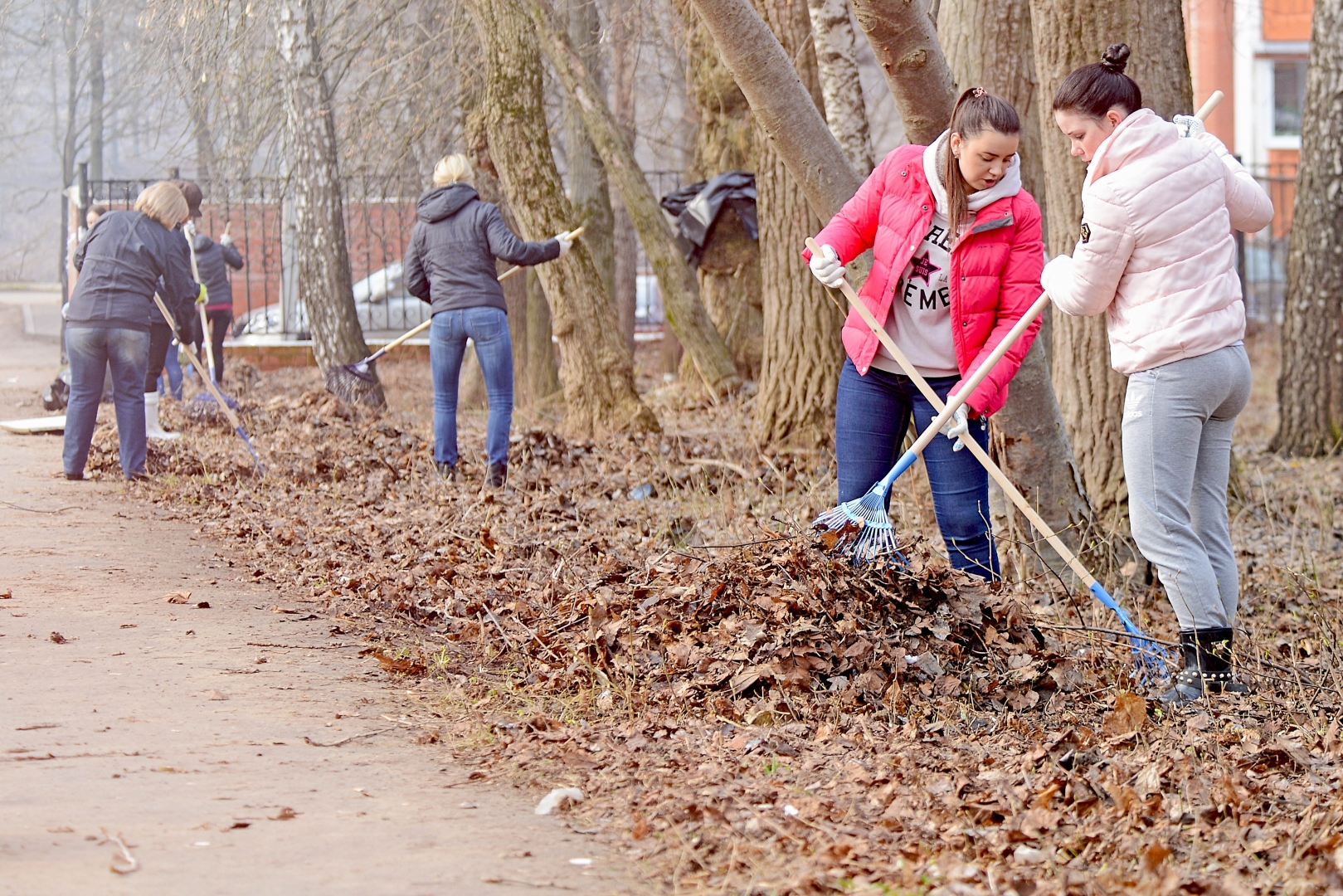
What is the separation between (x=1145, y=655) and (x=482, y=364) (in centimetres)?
449

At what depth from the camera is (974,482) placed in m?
4.55

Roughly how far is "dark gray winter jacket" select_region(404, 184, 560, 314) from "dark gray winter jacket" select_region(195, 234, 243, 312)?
573cm

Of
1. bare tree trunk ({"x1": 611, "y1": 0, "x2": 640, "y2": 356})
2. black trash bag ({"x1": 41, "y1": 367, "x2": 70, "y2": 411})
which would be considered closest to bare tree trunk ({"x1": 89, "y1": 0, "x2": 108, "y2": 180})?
bare tree trunk ({"x1": 611, "y1": 0, "x2": 640, "y2": 356})

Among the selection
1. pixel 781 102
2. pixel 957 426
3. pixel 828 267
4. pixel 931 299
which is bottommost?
pixel 957 426

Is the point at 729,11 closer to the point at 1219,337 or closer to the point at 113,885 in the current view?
the point at 1219,337

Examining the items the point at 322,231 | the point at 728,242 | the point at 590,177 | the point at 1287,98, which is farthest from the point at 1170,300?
the point at 1287,98

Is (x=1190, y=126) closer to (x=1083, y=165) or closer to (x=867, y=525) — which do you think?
(x=867, y=525)

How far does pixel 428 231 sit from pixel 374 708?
4.26 metres

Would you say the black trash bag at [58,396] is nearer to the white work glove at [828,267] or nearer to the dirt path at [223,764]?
the dirt path at [223,764]

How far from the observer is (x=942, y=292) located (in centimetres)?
441

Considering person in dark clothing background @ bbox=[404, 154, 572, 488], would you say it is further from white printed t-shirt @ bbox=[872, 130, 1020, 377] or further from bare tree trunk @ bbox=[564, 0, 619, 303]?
bare tree trunk @ bbox=[564, 0, 619, 303]

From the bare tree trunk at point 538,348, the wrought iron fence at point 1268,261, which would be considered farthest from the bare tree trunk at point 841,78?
the wrought iron fence at point 1268,261

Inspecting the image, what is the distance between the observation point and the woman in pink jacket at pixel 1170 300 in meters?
3.80

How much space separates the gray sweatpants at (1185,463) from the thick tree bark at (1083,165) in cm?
186
